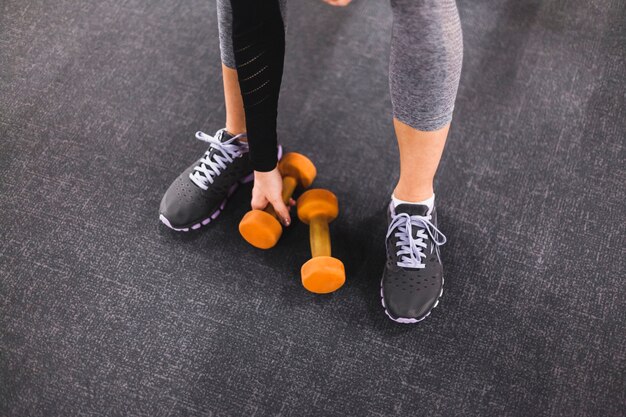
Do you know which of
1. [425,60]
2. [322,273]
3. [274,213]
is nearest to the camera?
[425,60]

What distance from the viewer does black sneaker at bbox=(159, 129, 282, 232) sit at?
118 centimetres

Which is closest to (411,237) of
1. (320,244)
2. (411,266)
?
(411,266)

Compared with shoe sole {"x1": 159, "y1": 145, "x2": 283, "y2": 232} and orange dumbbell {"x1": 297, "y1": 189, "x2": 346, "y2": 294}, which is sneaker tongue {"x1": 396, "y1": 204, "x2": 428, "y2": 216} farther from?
shoe sole {"x1": 159, "y1": 145, "x2": 283, "y2": 232}

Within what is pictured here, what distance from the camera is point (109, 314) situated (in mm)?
1102

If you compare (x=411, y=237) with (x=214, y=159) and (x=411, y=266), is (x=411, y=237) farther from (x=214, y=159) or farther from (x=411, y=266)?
(x=214, y=159)

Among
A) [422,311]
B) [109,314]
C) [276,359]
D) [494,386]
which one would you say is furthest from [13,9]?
[494,386]

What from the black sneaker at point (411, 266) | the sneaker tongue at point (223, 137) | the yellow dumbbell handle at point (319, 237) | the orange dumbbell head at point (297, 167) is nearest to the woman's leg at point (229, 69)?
the sneaker tongue at point (223, 137)

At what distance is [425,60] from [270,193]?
387 mm

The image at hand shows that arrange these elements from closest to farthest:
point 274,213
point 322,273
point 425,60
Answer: point 425,60
point 322,273
point 274,213

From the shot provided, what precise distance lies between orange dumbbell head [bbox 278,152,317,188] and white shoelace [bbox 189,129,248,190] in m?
0.09

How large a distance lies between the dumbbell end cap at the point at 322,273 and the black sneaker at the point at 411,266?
0.09 meters

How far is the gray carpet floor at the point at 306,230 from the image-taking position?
102 centimetres

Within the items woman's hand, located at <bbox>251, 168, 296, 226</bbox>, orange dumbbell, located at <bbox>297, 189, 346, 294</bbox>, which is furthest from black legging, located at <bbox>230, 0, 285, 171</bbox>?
orange dumbbell, located at <bbox>297, 189, 346, 294</bbox>

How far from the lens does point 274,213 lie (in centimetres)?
116
